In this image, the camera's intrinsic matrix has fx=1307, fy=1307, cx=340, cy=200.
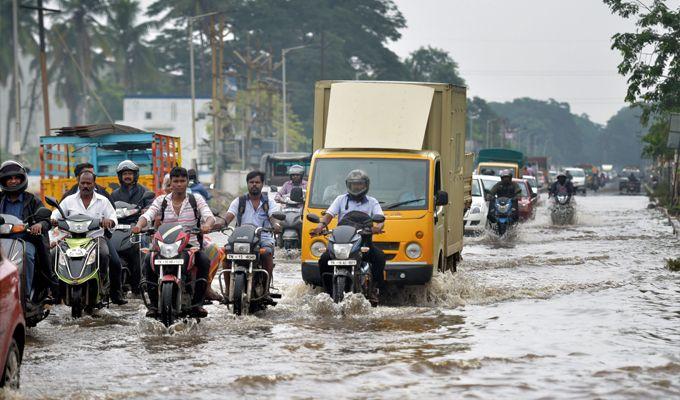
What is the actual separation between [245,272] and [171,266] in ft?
4.25

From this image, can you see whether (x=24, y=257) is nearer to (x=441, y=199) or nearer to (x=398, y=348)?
(x=398, y=348)

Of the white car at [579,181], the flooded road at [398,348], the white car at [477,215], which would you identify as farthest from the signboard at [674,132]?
the white car at [579,181]

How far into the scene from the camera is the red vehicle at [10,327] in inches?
303

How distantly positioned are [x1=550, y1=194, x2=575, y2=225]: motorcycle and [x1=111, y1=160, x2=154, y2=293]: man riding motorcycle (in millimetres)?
21808

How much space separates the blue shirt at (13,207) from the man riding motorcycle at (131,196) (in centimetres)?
256

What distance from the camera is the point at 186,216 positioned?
12.6 meters

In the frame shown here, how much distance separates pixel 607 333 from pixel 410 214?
11.6 feet

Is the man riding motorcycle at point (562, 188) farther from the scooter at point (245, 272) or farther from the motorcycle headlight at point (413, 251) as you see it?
the scooter at point (245, 272)

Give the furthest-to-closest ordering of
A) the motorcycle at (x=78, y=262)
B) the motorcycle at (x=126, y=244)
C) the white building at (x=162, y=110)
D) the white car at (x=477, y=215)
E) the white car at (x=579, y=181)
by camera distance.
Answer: the white building at (x=162, y=110) → the white car at (x=579, y=181) → the white car at (x=477, y=215) → the motorcycle at (x=126, y=244) → the motorcycle at (x=78, y=262)

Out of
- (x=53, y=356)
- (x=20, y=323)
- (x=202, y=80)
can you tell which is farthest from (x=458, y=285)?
(x=202, y=80)

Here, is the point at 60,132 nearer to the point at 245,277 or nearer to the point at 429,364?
the point at 245,277

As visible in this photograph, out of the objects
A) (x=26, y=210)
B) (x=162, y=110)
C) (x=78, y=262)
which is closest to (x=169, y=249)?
(x=78, y=262)

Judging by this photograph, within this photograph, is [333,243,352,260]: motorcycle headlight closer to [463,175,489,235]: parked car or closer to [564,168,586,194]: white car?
[463,175,489,235]: parked car

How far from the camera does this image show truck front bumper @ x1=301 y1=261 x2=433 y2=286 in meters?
14.9
